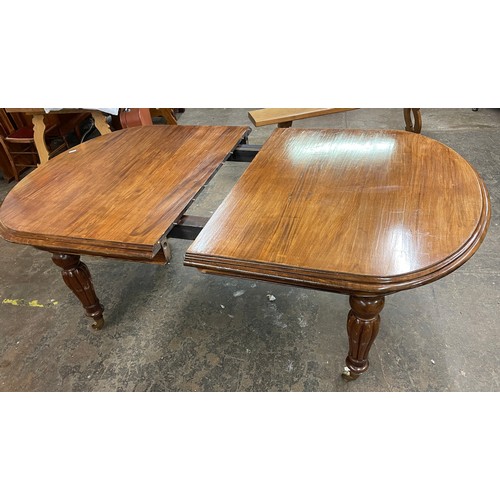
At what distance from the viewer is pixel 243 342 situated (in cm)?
168

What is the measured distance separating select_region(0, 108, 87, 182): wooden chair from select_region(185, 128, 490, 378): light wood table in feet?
8.28

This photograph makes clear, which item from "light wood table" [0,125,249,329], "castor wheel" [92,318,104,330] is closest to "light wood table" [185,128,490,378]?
"light wood table" [0,125,249,329]

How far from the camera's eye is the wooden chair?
9.70ft

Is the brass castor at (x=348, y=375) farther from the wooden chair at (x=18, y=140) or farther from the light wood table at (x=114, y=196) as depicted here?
the wooden chair at (x=18, y=140)

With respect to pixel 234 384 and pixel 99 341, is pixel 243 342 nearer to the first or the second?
pixel 234 384

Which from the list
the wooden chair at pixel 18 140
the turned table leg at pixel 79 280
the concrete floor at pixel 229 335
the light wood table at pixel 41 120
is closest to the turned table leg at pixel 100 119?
the light wood table at pixel 41 120

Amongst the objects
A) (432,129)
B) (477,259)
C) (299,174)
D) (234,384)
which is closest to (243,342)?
(234,384)

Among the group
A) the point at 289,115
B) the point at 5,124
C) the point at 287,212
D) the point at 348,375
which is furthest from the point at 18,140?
the point at 348,375

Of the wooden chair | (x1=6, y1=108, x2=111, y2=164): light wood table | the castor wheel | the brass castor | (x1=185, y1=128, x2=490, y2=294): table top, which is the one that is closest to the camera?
(x1=185, y1=128, x2=490, y2=294): table top

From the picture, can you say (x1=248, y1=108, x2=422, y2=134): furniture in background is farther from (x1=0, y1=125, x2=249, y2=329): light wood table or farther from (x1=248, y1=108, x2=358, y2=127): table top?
(x1=0, y1=125, x2=249, y2=329): light wood table

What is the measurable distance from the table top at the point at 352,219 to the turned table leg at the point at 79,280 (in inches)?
27.7

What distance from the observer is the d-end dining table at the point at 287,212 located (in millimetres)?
989

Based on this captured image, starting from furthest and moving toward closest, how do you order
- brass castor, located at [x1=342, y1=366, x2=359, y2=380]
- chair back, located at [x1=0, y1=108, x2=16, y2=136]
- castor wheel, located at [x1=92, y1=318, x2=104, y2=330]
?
chair back, located at [x1=0, y1=108, x2=16, y2=136] < castor wheel, located at [x1=92, y1=318, x2=104, y2=330] < brass castor, located at [x1=342, y1=366, x2=359, y2=380]

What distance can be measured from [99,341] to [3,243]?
1350mm
